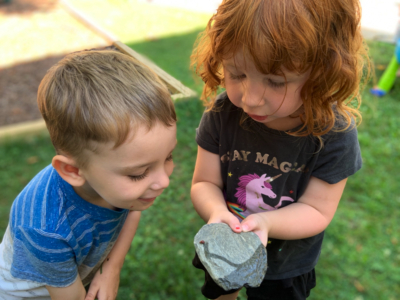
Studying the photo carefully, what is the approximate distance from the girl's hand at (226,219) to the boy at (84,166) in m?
0.26

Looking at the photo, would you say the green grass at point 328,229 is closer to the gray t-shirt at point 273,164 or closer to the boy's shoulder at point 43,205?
the gray t-shirt at point 273,164

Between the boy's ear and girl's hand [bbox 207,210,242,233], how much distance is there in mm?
561

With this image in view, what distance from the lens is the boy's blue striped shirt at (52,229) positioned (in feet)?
4.62

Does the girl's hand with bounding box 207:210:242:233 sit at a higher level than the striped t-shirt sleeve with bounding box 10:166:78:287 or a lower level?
higher

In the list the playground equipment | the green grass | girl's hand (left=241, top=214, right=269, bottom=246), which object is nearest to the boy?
girl's hand (left=241, top=214, right=269, bottom=246)

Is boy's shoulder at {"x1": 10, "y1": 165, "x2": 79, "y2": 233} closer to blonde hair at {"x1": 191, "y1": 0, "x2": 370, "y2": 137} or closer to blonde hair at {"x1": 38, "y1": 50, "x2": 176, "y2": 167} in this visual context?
blonde hair at {"x1": 38, "y1": 50, "x2": 176, "y2": 167}

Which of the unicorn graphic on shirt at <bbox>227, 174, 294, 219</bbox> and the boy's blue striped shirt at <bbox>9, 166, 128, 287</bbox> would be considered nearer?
the boy's blue striped shirt at <bbox>9, 166, 128, 287</bbox>

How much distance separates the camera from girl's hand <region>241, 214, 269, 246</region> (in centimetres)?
141

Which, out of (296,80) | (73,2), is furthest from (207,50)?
(73,2)

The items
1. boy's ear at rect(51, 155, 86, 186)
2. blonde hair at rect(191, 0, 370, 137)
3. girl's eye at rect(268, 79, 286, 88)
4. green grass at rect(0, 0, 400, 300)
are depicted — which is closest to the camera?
blonde hair at rect(191, 0, 370, 137)

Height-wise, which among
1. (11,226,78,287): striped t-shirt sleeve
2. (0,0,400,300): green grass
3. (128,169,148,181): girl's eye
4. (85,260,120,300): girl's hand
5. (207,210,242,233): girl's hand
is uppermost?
(128,169,148,181): girl's eye

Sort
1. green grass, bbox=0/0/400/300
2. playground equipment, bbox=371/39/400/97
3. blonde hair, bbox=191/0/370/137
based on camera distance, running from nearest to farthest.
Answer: blonde hair, bbox=191/0/370/137, green grass, bbox=0/0/400/300, playground equipment, bbox=371/39/400/97

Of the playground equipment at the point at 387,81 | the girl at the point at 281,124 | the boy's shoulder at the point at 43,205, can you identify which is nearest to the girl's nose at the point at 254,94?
the girl at the point at 281,124

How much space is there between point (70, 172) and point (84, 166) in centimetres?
8
